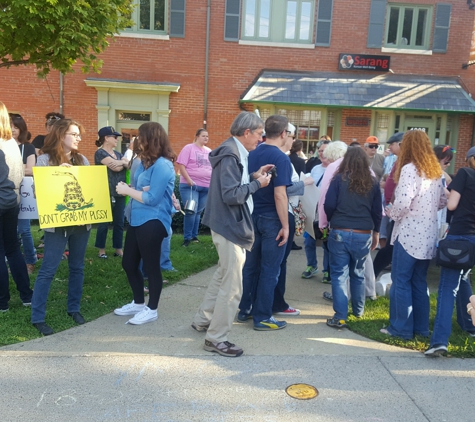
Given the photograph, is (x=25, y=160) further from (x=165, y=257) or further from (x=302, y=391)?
(x=302, y=391)

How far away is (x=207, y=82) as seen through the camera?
13.2 m

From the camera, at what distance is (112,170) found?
612cm

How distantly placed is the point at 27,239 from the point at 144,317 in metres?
2.36

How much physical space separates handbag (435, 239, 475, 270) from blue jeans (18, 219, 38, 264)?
15.6ft

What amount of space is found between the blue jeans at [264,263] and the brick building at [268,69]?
915 centimetres

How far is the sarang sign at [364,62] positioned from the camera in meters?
13.1

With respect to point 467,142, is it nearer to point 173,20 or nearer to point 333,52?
point 333,52

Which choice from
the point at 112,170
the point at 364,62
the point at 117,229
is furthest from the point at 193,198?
the point at 364,62

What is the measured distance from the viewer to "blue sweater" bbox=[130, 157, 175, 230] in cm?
404

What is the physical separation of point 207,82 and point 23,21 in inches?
311

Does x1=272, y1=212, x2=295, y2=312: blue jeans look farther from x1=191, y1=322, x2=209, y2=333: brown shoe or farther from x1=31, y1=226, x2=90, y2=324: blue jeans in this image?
x1=31, y1=226, x2=90, y2=324: blue jeans

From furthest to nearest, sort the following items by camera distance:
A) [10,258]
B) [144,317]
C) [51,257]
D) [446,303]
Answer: [10,258] → [144,317] → [51,257] → [446,303]

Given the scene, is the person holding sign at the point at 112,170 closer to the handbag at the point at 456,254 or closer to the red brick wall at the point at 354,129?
the handbag at the point at 456,254

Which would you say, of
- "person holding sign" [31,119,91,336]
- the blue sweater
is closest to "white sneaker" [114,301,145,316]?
"person holding sign" [31,119,91,336]
